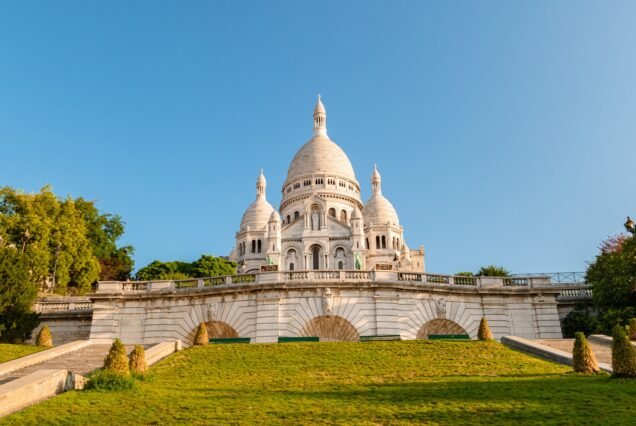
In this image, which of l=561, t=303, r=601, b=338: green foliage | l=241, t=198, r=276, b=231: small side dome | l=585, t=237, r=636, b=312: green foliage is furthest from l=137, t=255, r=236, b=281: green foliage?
l=585, t=237, r=636, b=312: green foliage

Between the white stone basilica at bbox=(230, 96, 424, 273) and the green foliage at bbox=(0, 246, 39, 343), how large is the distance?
54.3 meters

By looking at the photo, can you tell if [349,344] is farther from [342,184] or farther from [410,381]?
[342,184]

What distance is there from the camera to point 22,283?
1174 inches

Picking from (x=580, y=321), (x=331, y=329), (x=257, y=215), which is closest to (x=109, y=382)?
(x=331, y=329)

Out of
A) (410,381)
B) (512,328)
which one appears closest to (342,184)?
(512,328)

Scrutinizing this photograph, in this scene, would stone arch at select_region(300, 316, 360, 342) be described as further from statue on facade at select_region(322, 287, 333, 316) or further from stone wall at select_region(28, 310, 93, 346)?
stone wall at select_region(28, 310, 93, 346)

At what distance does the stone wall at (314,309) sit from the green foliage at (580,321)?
55.9 inches

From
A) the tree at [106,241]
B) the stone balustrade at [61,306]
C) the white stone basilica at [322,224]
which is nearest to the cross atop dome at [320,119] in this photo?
the white stone basilica at [322,224]

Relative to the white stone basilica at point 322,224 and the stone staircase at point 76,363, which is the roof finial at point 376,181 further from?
the stone staircase at point 76,363

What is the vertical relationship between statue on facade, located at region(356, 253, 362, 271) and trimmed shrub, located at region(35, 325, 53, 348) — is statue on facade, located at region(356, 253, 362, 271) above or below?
above

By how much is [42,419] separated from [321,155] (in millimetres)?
91531

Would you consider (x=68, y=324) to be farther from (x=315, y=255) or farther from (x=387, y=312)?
(x=315, y=255)

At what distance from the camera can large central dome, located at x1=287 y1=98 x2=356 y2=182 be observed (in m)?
102

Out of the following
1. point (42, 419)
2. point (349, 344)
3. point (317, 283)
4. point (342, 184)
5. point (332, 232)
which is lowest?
point (42, 419)
